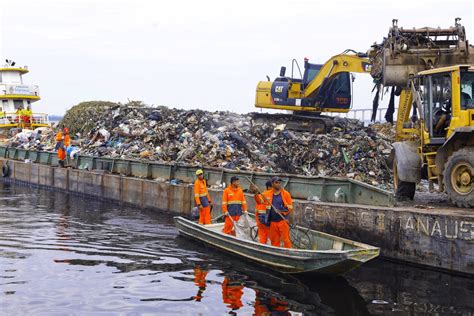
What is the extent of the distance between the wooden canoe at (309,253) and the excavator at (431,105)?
2.66 m

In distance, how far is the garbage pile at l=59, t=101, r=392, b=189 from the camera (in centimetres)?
1980

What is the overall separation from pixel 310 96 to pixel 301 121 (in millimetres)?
1135

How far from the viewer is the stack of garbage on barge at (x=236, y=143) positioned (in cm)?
1978

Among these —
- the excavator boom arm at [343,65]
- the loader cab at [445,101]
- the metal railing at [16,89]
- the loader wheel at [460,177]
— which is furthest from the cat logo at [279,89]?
the metal railing at [16,89]

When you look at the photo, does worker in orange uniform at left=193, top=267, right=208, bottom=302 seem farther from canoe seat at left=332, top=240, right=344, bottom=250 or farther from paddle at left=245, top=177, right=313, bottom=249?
canoe seat at left=332, top=240, right=344, bottom=250

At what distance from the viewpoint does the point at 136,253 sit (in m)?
12.5

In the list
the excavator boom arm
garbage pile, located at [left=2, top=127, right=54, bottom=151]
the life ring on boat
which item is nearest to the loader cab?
the excavator boom arm

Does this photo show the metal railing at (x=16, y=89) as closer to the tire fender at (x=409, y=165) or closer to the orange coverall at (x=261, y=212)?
the orange coverall at (x=261, y=212)

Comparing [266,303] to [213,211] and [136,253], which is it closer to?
[136,253]

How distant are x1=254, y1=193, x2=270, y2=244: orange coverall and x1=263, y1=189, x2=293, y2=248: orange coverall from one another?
0.17 metres

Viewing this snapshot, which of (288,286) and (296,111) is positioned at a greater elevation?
(296,111)

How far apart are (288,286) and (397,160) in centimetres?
428

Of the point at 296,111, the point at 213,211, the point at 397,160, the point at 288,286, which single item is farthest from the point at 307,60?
the point at 288,286

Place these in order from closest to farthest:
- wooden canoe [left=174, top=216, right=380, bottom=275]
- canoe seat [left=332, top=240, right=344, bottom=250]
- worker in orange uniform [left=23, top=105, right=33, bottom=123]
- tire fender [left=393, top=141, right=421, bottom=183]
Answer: wooden canoe [left=174, top=216, right=380, bottom=275]
canoe seat [left=332, top=240, right=344, bottom=250]
tire fender [left=393, top=141, right=421, bottom=183]
worker in orange uniform [left=23, top=105, right=33, bottom=123]
